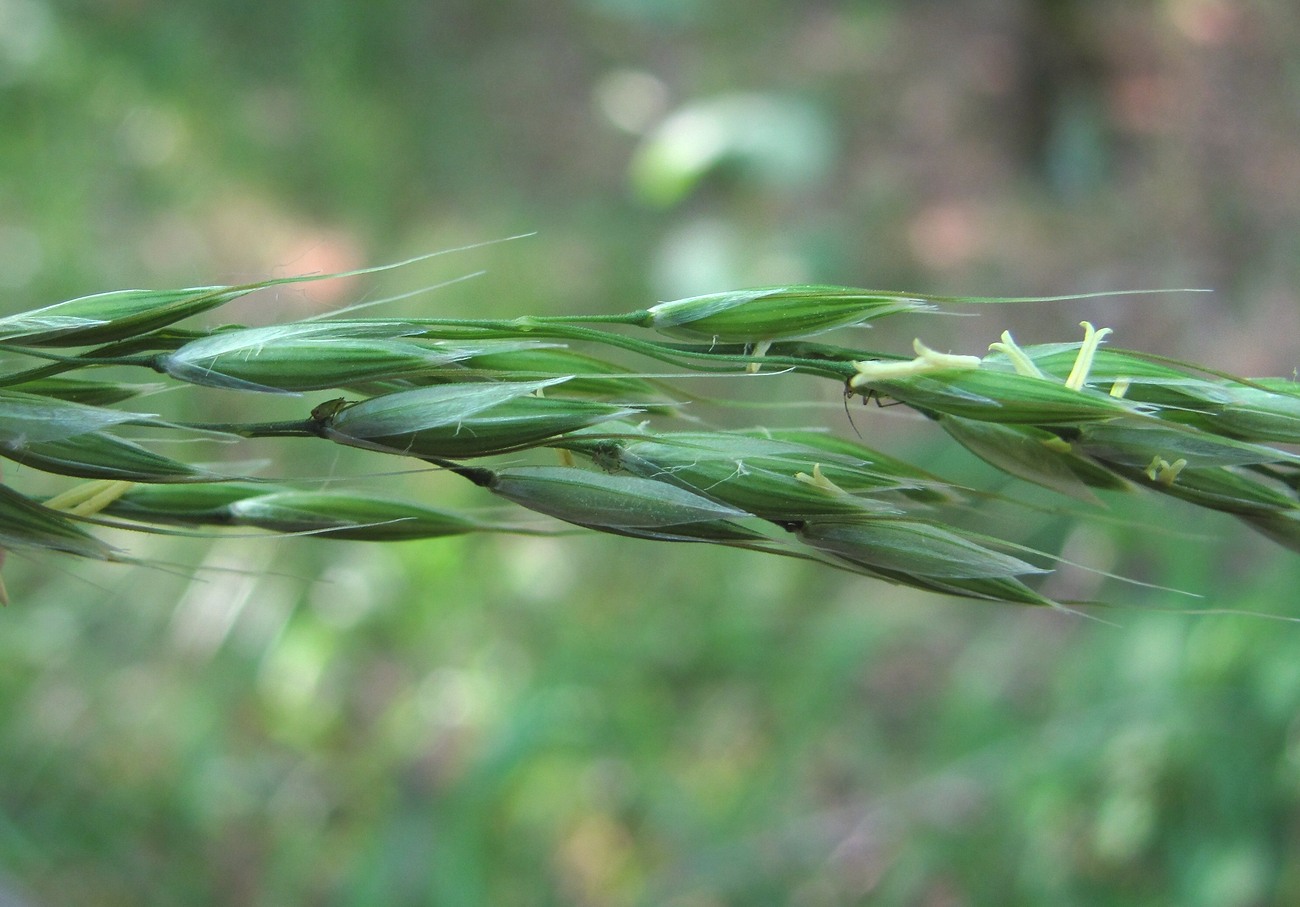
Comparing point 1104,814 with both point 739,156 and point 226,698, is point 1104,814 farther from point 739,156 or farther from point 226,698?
point 739,156

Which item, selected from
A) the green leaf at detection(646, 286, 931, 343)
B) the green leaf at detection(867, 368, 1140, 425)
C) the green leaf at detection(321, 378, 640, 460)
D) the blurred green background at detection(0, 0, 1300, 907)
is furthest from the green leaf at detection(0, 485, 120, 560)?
the green leaf at detection(867, 368, 1140, 425)

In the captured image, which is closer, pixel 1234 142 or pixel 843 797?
pixel 843 797

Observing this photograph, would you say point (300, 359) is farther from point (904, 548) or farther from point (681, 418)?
point (904, 548)

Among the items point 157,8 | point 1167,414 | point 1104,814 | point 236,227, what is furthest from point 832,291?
point 157,8

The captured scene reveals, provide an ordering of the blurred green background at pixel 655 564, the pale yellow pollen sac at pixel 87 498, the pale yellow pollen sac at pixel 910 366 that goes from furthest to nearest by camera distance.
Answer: the blurred green background at pixel 655 564 < the pale yellow pollen sac at pixel 87 498 < the pale yellow pollen sac at pixel 910 366

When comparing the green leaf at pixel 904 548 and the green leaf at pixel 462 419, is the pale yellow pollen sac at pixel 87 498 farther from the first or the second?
the green leaf at pixel 904 548


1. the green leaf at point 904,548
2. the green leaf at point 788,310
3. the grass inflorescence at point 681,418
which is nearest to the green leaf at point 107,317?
the grass inflorescence at point 681,418

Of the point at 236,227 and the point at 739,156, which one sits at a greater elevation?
the point at 739,156
